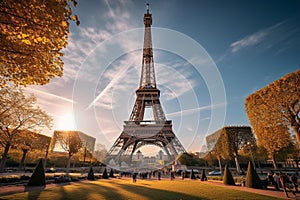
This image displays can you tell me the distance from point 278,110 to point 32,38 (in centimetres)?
2012

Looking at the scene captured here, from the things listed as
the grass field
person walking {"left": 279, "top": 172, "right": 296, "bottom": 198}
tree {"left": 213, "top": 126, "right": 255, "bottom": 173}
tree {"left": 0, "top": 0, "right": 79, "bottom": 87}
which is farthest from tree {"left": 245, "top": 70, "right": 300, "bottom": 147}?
tree {"left": 0, "top": 0, "right": 79, "bottom": 87}

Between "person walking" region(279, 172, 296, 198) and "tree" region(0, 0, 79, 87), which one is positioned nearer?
"tree" region(0, 0, 79, 87)

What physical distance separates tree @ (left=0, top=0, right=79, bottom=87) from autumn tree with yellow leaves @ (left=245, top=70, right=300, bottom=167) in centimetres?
1891

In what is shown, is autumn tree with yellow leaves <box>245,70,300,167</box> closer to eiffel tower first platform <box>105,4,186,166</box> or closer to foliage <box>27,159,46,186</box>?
eiffel tower first platform <box>105,4,186,166</box>

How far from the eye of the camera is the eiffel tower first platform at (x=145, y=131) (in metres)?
34.8

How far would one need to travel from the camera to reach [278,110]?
15875 mm

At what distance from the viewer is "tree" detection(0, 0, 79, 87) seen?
4.68 meters

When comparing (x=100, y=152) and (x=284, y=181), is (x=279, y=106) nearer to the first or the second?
(x=284, y=181)

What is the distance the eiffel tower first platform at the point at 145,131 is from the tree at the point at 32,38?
98.2 ft

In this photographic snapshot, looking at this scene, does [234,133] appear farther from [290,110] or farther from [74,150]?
[74,150]

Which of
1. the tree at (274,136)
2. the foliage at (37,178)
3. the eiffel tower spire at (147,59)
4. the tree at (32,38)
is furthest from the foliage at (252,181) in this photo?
the eiffel tower spire at (147,59)

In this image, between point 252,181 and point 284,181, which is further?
point 252,181

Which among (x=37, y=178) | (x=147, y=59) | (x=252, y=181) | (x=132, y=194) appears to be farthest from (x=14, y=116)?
(x=147, y=59)

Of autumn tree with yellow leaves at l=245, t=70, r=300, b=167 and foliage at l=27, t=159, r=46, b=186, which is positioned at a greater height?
autumn tree with yellow leaves at l=245, t=70, r=300, b=167
